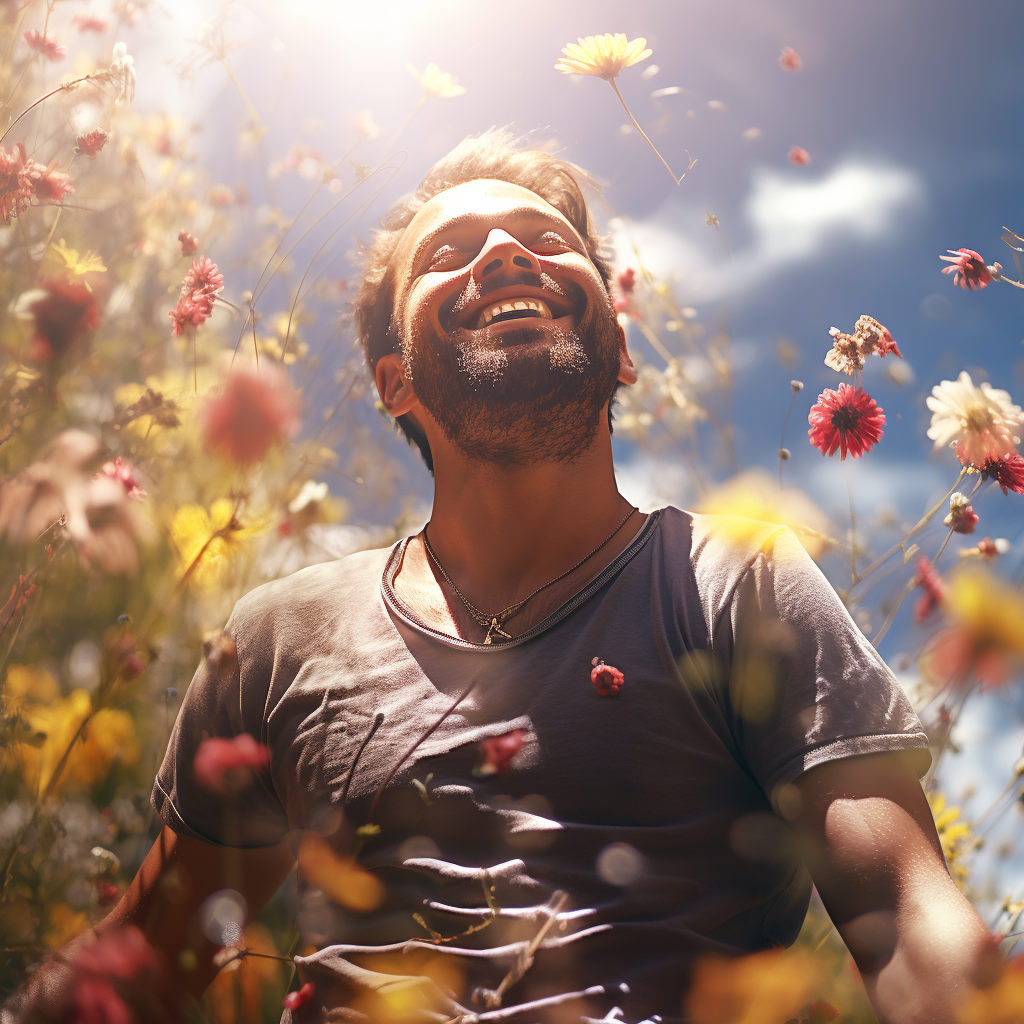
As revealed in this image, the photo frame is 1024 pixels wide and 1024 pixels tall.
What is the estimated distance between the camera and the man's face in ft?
4.20

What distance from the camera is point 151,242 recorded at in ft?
5.90

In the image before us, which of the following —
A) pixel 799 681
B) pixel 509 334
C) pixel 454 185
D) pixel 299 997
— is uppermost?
pixel 454 185

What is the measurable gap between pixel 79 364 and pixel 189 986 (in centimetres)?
115

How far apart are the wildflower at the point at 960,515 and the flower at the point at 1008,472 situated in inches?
2.1

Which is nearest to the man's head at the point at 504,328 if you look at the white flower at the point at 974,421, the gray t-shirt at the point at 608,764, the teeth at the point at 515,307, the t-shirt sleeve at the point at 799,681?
the teeth at the point at 515,307

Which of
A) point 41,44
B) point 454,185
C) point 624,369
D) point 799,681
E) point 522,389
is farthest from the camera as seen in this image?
point 454,185

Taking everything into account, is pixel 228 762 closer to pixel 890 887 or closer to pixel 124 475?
pixel 124 475

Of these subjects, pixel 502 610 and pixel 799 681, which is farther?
pixel 502 610

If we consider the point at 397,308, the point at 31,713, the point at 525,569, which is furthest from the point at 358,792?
the point at 397,308

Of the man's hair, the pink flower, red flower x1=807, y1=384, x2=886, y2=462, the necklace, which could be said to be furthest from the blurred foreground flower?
red flower x1=807, y1=384, x2=886, y2=462

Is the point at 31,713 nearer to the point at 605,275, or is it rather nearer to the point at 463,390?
the point at 463,390

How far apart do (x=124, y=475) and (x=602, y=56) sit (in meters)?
1.22

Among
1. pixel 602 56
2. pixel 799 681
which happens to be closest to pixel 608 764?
pixel 799 681

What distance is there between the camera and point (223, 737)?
1240 mm
